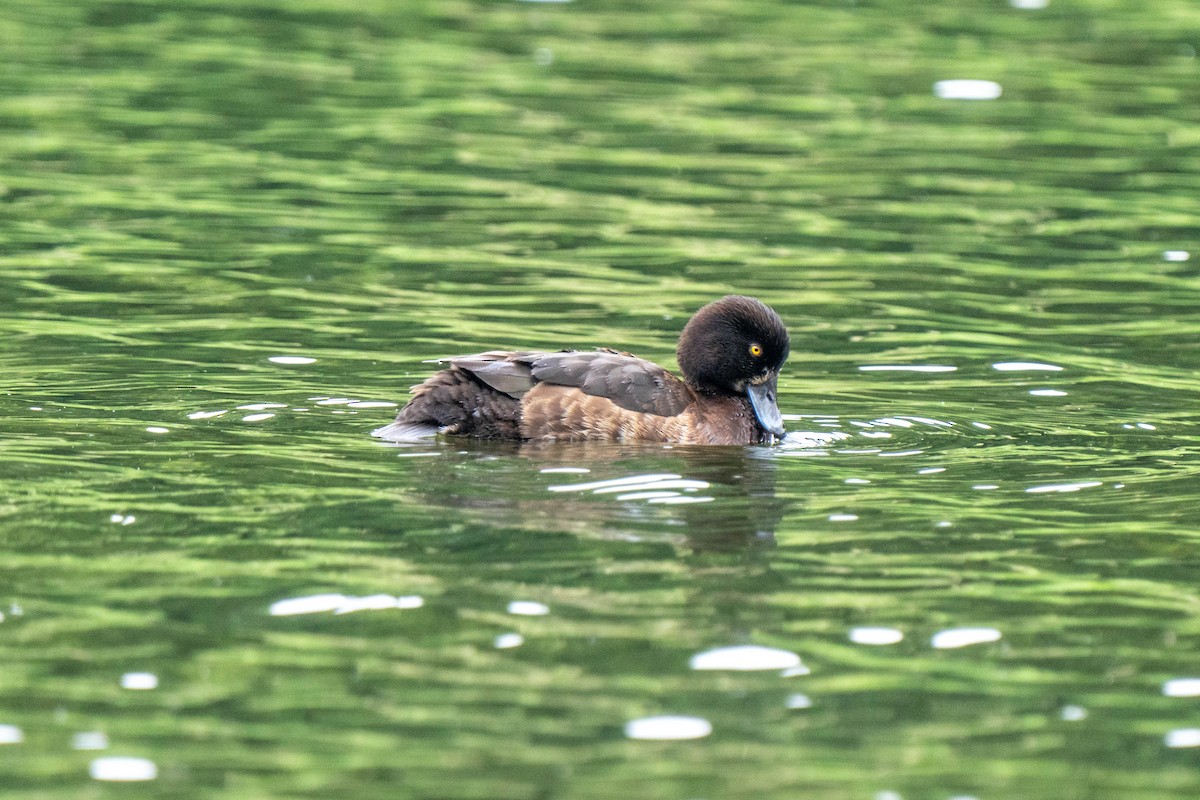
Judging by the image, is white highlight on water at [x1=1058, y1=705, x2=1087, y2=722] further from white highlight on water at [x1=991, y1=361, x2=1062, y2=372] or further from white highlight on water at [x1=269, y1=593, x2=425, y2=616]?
white highlight on water at [x1=991, y1=361, x2=1062, y2=372]

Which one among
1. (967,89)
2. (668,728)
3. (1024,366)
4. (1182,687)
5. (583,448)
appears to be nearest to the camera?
(668,728)

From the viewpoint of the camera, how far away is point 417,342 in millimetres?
13344

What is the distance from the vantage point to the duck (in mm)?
10836

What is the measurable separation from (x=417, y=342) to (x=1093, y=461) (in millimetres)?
4816

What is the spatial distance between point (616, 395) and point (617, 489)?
1.52 m

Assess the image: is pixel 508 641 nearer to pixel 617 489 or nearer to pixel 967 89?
pixel 617 489

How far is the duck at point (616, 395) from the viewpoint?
10.8 meters

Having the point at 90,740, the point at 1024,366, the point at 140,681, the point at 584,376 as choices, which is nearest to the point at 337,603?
the point at 140,681

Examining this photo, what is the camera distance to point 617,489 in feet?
31.2

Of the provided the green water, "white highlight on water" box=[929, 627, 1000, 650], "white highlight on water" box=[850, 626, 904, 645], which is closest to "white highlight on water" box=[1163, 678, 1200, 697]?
the green water

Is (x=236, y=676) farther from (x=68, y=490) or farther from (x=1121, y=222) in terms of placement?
(x=1121, y=222)

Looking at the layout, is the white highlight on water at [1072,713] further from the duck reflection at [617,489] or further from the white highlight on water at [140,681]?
the white highlight on water at [140,681]

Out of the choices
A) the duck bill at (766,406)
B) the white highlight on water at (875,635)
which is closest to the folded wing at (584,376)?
the duck bill at (766,406)

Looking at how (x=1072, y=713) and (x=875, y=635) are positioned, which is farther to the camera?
(x=875, y=635)
